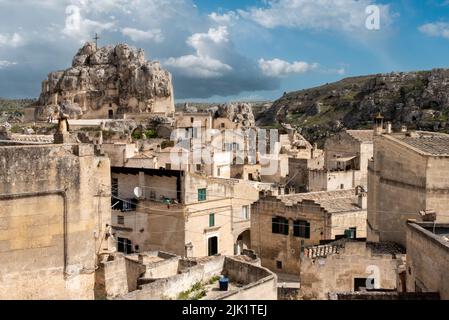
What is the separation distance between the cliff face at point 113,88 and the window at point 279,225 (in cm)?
6907

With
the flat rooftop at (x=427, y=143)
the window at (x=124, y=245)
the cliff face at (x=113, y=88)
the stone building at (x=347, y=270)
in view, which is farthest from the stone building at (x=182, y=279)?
the cliff face at (x=113, y=88)

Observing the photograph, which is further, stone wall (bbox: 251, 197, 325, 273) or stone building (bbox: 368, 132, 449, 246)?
stone wall (bbox: 251, 197, 325, 273)

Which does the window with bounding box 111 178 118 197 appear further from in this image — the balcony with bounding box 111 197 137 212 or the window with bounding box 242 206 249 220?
the window with bounding box 242 206 249 220

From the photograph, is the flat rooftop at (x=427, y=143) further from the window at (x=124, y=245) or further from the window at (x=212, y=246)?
the window at (x=124, y=245)

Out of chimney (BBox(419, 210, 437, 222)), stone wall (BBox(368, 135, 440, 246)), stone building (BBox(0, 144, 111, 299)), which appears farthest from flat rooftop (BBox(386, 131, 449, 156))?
stone building (BBox(0, 144, 111, 299))

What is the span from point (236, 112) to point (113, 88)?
22527mm

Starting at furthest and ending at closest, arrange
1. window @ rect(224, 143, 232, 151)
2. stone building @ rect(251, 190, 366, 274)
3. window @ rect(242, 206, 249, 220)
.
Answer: window @ rect(224, 143, 232, 151), window @ rect(242, 206, 249, 220), stone building @ rect(251, 190, 366, 274)

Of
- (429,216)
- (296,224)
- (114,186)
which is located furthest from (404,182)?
(114,186)

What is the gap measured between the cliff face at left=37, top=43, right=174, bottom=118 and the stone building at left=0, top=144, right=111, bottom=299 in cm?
8453

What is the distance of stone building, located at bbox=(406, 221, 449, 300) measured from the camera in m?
14.3

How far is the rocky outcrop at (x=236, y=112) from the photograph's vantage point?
9469cm

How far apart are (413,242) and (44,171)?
10695 mm

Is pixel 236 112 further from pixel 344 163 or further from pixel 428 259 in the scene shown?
pixel 428 259

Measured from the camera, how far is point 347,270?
23750 mm
